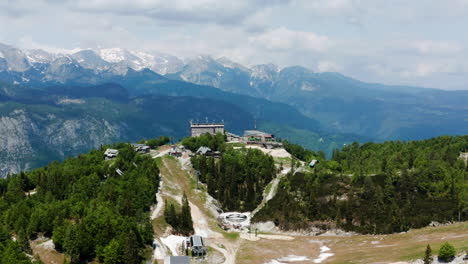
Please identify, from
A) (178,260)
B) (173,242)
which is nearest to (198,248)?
(173,242)

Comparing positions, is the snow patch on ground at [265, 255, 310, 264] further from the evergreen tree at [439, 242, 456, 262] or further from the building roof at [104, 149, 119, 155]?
the building roof at [104, 149, 119, 155]

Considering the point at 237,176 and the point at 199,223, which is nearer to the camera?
the point at 199,223

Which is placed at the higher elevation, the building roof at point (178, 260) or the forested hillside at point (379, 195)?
the forested hillside at point (379, 195)

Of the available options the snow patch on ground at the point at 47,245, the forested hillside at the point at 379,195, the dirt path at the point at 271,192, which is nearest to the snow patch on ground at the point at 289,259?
the forested hillside at the point at 379,195

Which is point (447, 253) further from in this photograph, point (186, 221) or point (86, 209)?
point (86, 209)

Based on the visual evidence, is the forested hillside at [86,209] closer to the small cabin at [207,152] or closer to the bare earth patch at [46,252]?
the bare earth patch at [46,252]

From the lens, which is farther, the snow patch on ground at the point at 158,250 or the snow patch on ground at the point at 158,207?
the snow patch on ground at the point at 158,207
